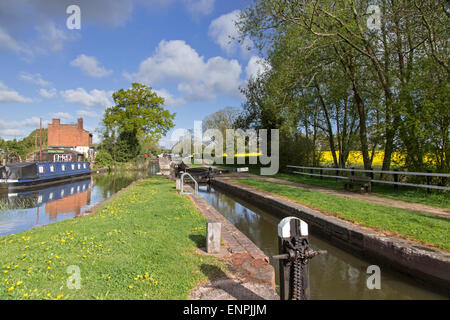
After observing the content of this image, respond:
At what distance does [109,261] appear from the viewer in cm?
406

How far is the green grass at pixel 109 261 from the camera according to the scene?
324cm

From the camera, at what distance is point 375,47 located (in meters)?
12.9

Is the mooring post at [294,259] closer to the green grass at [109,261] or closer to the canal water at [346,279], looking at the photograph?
the green grass at [109,261]

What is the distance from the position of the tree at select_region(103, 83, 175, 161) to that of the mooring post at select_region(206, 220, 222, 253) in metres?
34.8

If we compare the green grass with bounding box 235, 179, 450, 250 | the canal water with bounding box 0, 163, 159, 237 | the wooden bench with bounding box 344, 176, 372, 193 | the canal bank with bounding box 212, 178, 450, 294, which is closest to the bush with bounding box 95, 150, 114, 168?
the canal water with bounding box 0, 163, 159, 237

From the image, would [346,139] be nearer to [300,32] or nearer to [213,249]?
[300,32]

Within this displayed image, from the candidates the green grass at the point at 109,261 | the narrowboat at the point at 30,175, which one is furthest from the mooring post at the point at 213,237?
the narrowboat at the point at 30,175

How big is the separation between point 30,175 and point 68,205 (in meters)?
7.83

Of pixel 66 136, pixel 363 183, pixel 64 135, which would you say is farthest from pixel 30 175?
pixel 64 135

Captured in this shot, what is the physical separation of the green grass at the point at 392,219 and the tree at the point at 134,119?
32468mm

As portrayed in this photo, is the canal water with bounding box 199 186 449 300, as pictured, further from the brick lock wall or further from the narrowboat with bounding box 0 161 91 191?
the brick lock wall

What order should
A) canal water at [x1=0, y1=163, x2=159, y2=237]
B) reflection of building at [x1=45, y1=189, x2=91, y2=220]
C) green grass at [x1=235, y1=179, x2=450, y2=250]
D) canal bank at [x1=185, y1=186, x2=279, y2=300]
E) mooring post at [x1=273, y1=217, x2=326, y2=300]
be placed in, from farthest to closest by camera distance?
reflection of building at [x1=45, y1=189, x2=91, y2=220]
canal water at [x1=0, y1=163, x2=159, y2=237]
green grass at [x1=235, y1=179, x2=450, y2=250]
canal bank at [x1=185, y1=186, x2=279, y2=300]
mooring post at [x1=273, y1=217, x2=326, y2=300]

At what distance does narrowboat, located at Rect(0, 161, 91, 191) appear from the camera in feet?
57.3

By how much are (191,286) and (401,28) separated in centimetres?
1300
